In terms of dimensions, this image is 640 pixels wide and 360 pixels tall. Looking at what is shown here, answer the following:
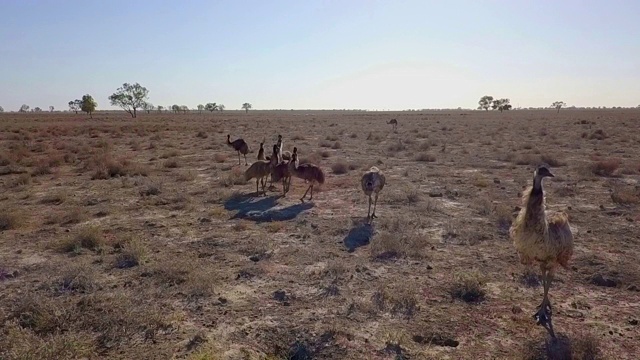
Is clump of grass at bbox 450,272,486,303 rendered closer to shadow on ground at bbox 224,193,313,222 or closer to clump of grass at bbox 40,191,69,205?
shadow on ground at bbox 224,193,313,222

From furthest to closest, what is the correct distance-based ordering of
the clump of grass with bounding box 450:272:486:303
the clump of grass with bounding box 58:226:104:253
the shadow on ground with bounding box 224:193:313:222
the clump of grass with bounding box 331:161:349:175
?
the clump of grass with bounding box 331:161:349:175, the shadow on ground with bounding box 224:193:313:222, the clump of grass with bounding box 58:226:104:253, the clump of grass with bounding box 450:272:486:303

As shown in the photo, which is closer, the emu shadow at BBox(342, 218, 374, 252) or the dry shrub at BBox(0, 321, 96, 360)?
the dry shrub at BBox(0, 321, 96, 360)

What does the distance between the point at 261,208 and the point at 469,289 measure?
6.69 m

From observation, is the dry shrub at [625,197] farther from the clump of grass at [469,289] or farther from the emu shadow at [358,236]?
the clump of grass at [469,289]

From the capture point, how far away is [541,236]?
18.7 feet

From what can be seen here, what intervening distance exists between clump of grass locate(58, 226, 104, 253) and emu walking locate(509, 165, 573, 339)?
24.5ft

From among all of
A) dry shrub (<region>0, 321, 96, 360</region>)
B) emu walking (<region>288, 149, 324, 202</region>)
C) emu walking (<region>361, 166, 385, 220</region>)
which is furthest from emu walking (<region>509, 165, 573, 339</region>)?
emu walking (<region>288, 149, 324, 202</region>)

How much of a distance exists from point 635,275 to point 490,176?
32.8ft

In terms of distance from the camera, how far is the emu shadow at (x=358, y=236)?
29.6ft

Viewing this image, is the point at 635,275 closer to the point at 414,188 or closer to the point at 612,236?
the point at 612,236

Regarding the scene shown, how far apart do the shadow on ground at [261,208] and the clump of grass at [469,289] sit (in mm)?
5176

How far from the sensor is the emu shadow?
903cm

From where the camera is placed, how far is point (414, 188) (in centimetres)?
1454

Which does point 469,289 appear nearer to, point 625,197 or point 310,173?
point 310,173
